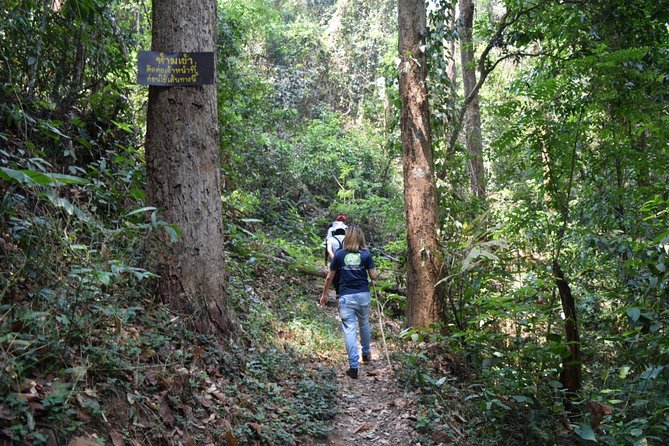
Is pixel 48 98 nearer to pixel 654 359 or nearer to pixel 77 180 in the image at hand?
pixel 77 180

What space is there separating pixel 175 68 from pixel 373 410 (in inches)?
175

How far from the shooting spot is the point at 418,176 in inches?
313

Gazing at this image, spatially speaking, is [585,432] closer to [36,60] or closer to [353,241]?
[353,241]

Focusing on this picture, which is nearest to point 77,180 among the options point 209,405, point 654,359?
point 209,405

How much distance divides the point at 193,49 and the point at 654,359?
5.36 m

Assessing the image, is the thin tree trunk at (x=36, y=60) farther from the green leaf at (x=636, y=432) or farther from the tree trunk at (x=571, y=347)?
the green leaf at (x=636, y=432)

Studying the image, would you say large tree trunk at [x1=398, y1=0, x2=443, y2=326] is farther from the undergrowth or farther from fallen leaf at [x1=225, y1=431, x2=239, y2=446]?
fallen leaf at [x1=225, y1=431, x2=239, y2=446]

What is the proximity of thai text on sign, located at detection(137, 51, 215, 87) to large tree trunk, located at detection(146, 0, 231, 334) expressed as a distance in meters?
0.09

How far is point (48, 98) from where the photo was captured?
6.04 m

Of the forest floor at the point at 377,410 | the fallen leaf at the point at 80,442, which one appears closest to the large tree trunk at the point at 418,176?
the forest floor at the point at 377,410

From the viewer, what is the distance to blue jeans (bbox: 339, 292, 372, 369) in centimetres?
755

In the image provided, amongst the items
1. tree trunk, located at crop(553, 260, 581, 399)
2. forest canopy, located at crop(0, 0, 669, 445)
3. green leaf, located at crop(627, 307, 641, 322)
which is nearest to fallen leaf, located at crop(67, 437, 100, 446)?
forest canopy, located at crop(0, 0, 669, 445)

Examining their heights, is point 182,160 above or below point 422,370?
above

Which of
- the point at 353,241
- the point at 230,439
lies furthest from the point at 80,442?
the point at 353,241
